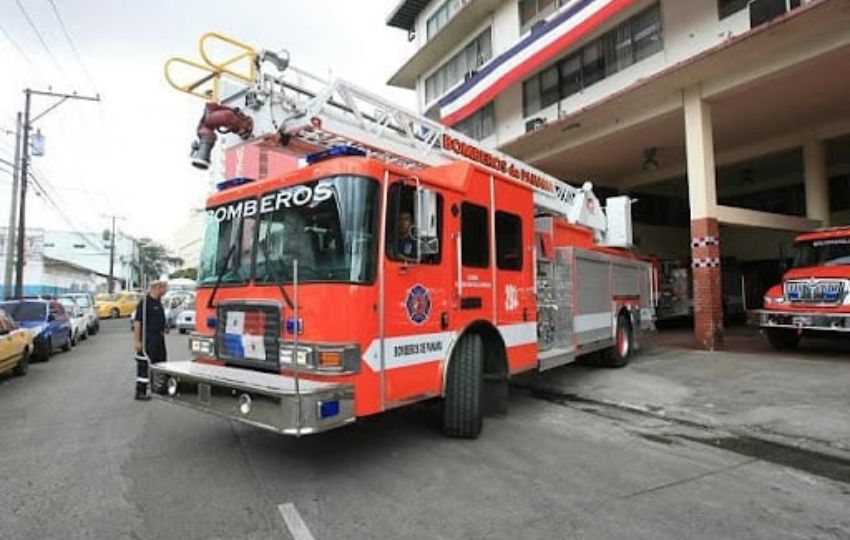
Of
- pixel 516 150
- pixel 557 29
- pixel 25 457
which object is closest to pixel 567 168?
pixel 516 150

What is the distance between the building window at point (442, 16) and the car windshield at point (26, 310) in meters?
17.2

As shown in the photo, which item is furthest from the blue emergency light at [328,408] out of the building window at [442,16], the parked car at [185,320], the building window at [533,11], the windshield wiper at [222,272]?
A: the building window at [442,16]

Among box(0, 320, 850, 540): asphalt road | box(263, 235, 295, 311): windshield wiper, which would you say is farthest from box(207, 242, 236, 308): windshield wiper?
box(0, 320, 850, 540): asphalt road

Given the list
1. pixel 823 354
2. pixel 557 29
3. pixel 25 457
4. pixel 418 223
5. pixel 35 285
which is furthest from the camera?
pixel 35 285

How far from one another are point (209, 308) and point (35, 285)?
191 feet

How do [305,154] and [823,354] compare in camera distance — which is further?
[823,354]

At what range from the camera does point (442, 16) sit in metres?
25.1

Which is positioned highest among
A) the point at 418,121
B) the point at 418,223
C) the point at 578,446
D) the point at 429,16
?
the point at 429,16

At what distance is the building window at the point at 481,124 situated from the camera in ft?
72.5

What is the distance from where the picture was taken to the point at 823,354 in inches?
486

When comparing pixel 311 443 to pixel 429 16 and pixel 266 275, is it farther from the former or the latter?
pixel 429 16

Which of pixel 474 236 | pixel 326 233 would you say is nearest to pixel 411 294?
pixel 326 233

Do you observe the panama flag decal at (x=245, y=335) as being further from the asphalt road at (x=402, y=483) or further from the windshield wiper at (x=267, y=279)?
the asphalt road at (x=402, y=483)

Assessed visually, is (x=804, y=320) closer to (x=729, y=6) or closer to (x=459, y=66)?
(x=729, y=6)
